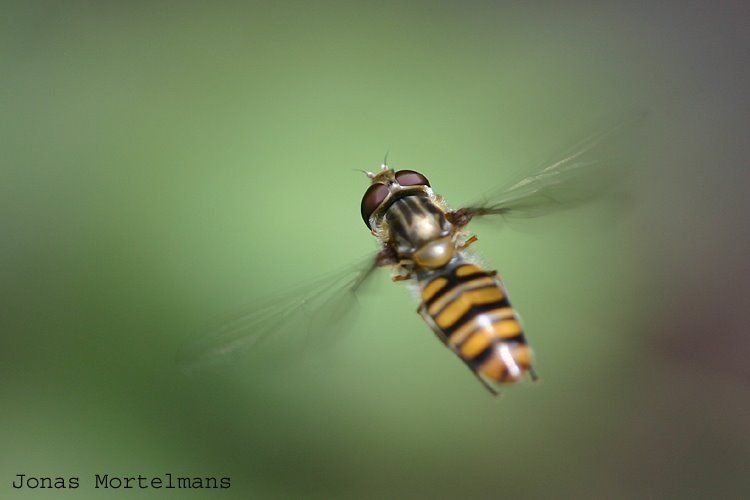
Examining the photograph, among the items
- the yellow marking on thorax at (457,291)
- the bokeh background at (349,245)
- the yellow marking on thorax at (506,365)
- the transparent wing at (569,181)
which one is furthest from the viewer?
the bokeh background at (349,245)

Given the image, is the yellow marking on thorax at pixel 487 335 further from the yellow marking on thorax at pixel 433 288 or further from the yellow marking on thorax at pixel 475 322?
the yellow marking on thorax at pixel 433 288

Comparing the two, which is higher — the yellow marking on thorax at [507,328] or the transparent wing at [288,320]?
the transparent wing at [288,320]

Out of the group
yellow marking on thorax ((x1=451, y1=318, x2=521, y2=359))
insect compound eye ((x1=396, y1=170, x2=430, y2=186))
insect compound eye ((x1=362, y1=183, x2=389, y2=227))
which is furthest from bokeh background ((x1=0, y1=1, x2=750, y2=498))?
yellow marking on thorax ((x1=451, y1=318, x2=521, y2=359))

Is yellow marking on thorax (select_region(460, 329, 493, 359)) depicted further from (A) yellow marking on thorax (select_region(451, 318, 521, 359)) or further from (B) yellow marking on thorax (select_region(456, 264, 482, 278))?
(B) yellow marking on thorax (select_region(456, 264, 482, 278))

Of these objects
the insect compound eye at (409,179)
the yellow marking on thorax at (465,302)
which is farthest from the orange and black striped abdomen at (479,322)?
the insect compound eye at (409,179)

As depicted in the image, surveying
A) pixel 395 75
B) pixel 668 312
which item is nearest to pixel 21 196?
pixel 395 75

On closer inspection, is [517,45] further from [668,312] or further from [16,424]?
[16,424]

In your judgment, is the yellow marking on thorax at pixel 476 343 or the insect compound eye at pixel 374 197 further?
the insect compound eye at pixel 374 197
